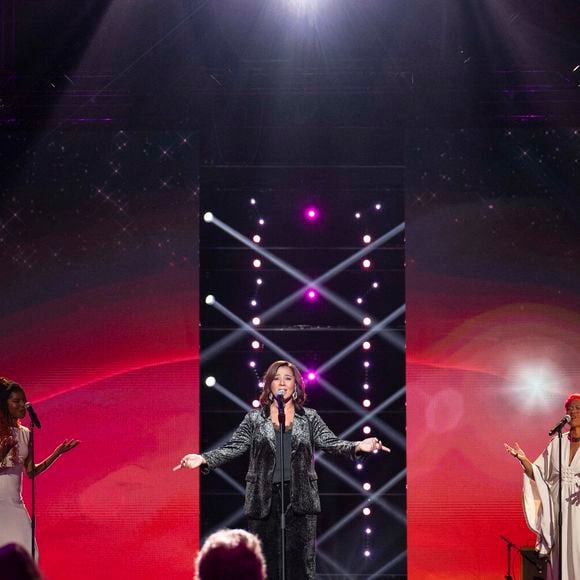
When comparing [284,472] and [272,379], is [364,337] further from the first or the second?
[284,472]

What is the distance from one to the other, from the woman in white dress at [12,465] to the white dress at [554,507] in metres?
3.48

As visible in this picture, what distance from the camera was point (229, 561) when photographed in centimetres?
240

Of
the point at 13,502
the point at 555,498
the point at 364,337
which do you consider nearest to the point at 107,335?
the point at 13,502

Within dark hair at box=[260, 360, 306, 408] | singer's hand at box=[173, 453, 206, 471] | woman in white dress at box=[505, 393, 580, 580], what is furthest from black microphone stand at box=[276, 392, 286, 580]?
woman in white dress at box=[505, 393, 580, 580]

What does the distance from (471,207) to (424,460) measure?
7.39 ft

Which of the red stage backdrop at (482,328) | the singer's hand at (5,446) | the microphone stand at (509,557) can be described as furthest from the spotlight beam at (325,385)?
the singer's hand at (5,446)

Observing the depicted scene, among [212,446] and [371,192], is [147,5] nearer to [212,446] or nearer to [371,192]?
[371,192]

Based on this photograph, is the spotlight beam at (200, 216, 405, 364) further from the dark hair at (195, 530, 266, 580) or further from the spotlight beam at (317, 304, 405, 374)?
the dark hair at (195, 530, 266, 580)

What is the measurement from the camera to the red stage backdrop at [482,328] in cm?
737

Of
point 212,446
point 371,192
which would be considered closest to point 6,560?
point 212,446

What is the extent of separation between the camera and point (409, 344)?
7438mm

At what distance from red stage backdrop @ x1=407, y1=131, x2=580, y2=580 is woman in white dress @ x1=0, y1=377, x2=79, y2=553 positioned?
3.21 m

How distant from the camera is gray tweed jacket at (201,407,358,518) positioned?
5.46 meters

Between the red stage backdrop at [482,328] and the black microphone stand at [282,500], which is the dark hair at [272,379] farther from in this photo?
the red stage backdrop at [482,328]
